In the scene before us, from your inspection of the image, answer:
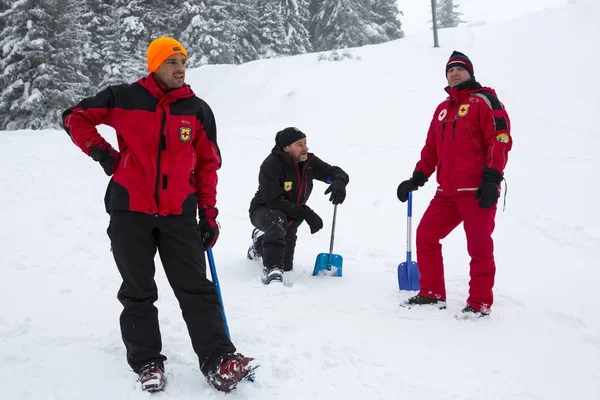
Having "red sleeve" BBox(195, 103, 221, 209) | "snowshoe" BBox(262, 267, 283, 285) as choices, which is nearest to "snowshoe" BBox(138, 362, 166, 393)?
"red sleeve" BBox(195, 103, 221, 209)

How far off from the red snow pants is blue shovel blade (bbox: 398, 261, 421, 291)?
1.28 ft

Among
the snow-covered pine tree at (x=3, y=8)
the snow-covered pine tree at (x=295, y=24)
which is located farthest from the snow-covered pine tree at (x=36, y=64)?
the snow-covered pine tree at (x=295, y=24)

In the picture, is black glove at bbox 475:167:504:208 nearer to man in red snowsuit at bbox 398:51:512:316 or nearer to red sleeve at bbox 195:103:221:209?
man in red snowsuit at bbox 398:51:512:316

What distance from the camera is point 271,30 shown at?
31406mm

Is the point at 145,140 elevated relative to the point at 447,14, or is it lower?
lower

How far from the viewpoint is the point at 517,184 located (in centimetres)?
876

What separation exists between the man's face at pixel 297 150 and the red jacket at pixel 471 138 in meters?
1.43

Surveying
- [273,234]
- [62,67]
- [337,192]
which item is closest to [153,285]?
[273,234]

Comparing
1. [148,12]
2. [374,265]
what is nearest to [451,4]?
[148,12]

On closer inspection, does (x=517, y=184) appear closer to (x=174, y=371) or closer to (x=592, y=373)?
(x=592, y=373)

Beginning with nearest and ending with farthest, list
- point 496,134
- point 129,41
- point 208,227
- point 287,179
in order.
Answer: point 208,227
point 496,134
point 287,179
point 129,41

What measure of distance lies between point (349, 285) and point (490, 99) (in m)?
2.16

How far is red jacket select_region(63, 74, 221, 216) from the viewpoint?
285 centimetres

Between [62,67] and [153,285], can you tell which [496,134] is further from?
[62,67]
